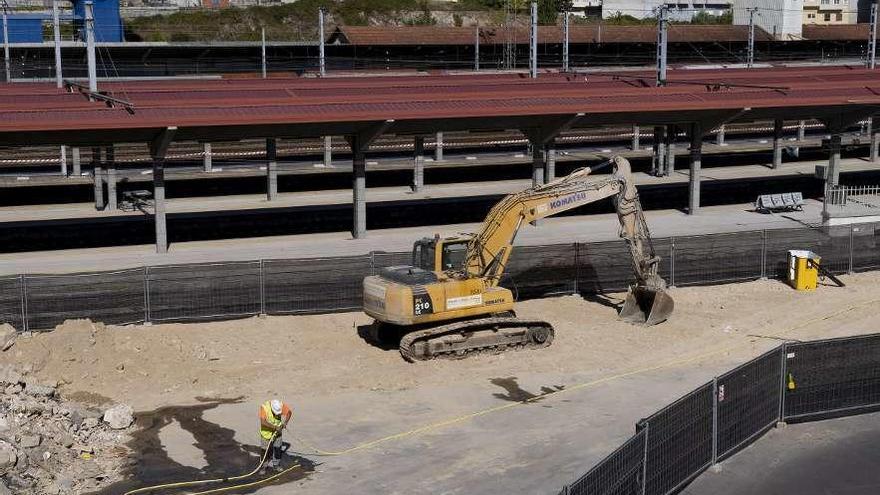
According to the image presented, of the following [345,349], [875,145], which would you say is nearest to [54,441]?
[345,349]

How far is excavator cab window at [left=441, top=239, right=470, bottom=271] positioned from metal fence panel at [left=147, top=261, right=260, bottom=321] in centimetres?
550

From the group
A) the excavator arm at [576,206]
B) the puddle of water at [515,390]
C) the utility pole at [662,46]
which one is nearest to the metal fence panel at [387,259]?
the excavator arm at [576,206]

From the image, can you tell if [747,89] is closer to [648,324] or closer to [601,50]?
[648,324]

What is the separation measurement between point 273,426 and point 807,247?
20.2 m

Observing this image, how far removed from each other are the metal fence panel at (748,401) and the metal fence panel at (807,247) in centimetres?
1311

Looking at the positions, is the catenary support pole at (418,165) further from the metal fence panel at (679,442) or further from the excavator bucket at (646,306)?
the metal fence panel at (679,442)

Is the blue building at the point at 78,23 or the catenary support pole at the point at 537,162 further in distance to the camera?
the blue building at the point at 78,23

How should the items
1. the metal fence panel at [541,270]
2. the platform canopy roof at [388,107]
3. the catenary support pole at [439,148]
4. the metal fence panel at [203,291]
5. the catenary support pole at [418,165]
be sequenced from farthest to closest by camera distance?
1. the catenary support pole at [439,148]
2. the catenary support pole at [418,165]
3. the platform canopy roof at [388,107]
4. the metal fence panel at [541,270]
5. the metal fence panel at [203,291]

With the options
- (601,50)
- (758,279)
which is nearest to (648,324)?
(758,279)

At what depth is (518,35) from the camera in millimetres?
77188

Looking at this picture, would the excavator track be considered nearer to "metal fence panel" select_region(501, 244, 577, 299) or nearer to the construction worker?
"metal fence panel" select_region(501, 244, 577, 299)

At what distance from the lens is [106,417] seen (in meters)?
22.2

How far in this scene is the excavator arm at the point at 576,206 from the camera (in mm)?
27391

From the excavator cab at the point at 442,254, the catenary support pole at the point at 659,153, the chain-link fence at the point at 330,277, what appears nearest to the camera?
the excavator cab at the point at 442,254
